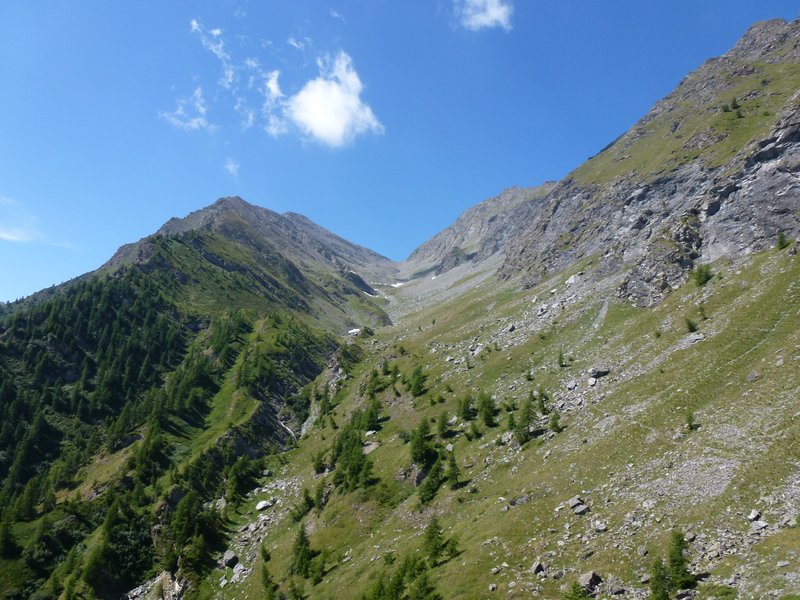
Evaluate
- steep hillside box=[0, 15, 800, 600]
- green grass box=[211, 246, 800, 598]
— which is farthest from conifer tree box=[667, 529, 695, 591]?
green grass box=[211, 246, 800, 598]

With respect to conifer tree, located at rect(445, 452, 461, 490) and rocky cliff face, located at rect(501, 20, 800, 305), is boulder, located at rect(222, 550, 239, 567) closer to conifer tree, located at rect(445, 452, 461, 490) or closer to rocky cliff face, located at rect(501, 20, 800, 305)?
conifer tree, located at rect(445, 452, 461, 490)

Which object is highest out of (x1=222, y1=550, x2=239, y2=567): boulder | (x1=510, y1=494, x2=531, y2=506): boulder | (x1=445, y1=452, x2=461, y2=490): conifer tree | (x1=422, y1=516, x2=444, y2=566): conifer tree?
(x1=445, y1=452, x2=461, y2=490): conifer tree

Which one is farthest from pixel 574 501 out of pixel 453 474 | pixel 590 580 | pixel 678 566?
pixel 453 474

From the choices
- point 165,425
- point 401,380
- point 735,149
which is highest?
point 735,149

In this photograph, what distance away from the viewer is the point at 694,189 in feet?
347

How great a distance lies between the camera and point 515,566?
Result: 114 ft

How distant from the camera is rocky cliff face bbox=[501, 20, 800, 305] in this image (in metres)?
74.5

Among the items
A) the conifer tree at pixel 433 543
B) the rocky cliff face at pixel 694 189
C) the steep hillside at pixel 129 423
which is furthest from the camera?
the steep hillside at pixel 129 423

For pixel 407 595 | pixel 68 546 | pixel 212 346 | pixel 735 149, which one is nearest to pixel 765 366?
pixel 407 595

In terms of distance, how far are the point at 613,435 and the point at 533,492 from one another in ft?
33.5

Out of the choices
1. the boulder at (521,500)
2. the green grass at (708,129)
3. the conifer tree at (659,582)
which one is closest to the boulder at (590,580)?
the conifer tree at (659,582)

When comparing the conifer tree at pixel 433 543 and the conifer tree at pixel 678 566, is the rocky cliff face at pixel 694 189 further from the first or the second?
the conifer tree at pixel 678 566

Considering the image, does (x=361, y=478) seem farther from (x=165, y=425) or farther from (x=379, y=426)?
(x=165, y=425)

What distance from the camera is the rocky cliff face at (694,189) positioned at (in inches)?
2933
